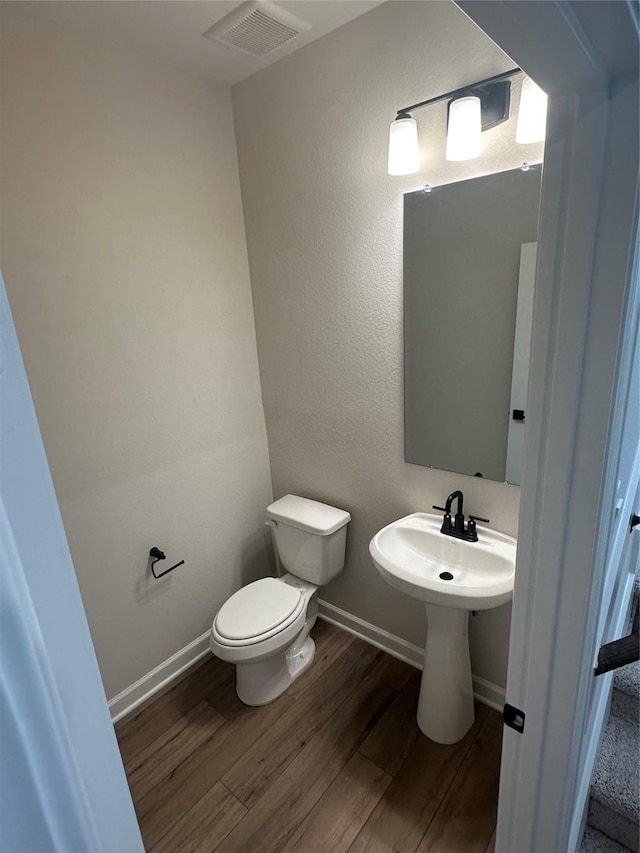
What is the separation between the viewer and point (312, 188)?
6.04 feet

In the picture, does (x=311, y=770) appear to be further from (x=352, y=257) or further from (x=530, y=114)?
(x=530, y=114)

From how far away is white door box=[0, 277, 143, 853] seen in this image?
313 millimetres

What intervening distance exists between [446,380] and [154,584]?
1542 millimetres

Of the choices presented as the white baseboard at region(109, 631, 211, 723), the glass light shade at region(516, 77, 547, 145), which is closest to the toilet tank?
the white baseboard at region(109, 631, 211, 723)

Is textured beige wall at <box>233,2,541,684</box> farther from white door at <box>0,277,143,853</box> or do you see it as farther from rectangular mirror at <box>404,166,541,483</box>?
white door at <box>0,277,143,853</box>

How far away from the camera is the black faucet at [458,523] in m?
1.70

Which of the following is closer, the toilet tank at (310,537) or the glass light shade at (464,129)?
the glass light shade at (464,129)

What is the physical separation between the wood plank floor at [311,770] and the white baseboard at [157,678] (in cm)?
5

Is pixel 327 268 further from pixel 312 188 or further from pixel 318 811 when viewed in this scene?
pixel 318 811

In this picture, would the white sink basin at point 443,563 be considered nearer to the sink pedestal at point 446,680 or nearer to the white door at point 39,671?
the sink pedestal at point 446,680

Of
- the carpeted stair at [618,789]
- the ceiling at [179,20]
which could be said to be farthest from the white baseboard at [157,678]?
the ceiling at [179,20]

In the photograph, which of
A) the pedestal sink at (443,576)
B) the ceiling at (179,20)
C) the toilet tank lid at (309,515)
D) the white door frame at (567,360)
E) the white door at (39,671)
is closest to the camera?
the white door at (39,671)

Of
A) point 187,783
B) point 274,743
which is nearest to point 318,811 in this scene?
point 274,743

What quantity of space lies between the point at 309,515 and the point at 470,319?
113 cm
